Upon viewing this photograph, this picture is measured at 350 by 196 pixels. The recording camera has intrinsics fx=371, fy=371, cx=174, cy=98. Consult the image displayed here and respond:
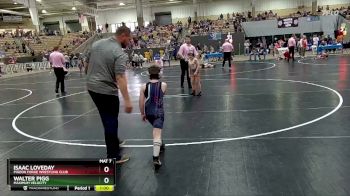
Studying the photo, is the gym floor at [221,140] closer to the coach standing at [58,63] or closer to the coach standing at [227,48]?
the coach standing at [58,63]

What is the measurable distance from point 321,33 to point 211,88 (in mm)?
28342

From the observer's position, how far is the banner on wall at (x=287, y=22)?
3684 cm

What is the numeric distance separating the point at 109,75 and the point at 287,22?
35.1 m

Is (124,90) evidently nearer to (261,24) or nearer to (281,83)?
(281,83)

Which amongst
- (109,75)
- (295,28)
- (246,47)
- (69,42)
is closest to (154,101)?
(109,75)

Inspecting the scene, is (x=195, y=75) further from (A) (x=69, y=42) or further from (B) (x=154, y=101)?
(A) (x=69, y=42)

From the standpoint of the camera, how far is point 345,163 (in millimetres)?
4742

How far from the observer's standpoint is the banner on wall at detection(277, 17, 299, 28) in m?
36.8

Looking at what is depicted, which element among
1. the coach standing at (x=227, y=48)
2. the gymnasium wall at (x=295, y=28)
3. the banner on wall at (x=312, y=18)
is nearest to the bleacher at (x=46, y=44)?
the gymnasium wall at (x=295, y=28)

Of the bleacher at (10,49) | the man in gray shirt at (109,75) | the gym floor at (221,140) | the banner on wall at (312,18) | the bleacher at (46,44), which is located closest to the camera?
the gym floor at (221,140)

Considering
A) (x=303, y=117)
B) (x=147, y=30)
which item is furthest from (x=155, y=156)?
(x=147, y=30)
